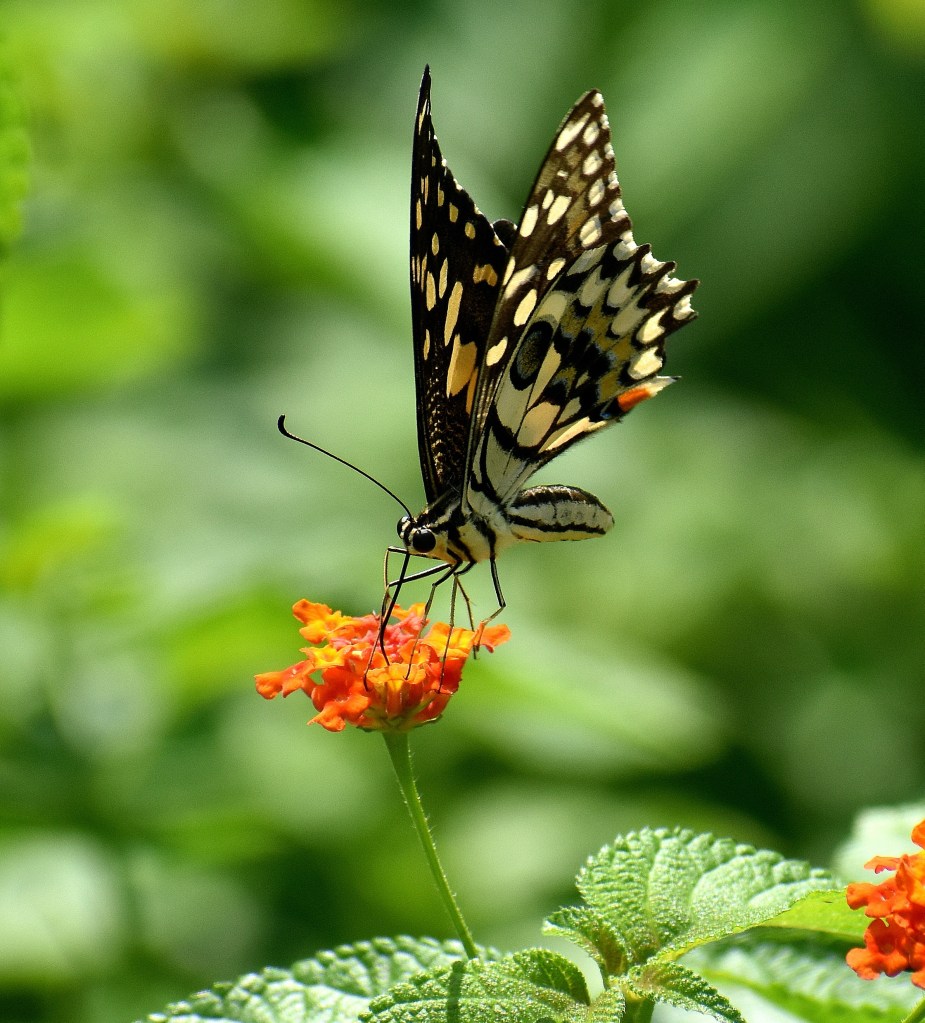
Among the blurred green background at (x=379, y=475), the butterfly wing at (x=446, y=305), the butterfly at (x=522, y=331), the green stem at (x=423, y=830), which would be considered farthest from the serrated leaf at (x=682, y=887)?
the blurred green background at (x=379, y=475)

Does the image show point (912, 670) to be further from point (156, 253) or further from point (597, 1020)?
point (597, 1020)

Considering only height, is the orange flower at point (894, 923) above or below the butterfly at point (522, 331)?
below

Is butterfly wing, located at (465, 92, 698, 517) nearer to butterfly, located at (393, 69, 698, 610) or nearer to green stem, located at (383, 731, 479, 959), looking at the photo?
butterfly, located at (393, 69, 698, 610)

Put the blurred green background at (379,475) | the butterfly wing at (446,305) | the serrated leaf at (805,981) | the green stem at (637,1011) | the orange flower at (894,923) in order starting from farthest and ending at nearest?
1. the blurred green background at (379,475)
2. the butterfly wing at (446,305)
3. the serrated leaf at (805,981)
4. the green stem at (637,1011)
5. the orange flower at (894,923)

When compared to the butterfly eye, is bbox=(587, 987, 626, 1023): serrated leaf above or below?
below

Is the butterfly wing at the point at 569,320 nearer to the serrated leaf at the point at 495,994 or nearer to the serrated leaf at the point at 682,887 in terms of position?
the serrated leaf at the point at 682,887

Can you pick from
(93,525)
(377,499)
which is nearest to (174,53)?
→ (377,499)

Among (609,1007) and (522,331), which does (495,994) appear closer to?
(609,1007)

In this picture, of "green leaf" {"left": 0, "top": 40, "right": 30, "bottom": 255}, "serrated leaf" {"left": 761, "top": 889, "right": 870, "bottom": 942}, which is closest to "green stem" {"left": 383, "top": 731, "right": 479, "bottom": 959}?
"serrated leaf" {"left": 761, "top": 889, "right": 870, "bottom": 942}
